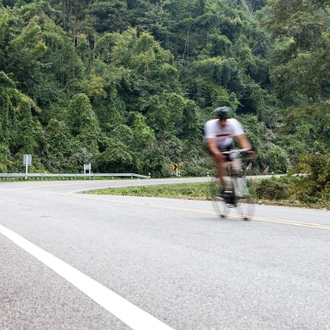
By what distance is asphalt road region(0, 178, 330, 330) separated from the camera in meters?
3.00

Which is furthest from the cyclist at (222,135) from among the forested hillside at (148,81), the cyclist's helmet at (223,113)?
the forested hillside at (148,81)

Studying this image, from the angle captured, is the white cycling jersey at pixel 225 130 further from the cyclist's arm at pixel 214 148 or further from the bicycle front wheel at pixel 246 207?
the bicycle front wheel at pixel 246 207

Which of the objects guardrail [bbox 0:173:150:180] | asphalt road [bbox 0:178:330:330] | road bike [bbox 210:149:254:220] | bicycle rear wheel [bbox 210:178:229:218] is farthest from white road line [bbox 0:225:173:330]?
guardrail [bbox 0:173:150:180]

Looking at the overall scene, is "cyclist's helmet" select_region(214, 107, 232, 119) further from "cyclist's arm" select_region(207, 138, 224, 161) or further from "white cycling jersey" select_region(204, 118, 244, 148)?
"cyclist's arm" select_region(207, 138, 224, 161)

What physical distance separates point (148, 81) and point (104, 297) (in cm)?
5980

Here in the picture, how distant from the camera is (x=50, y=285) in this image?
388cm

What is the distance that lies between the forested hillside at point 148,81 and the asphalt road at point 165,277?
21.3m

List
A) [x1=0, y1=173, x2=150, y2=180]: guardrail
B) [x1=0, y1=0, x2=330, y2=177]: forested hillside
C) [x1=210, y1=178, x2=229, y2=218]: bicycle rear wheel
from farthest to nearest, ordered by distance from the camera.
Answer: [x1=0, y1=173, x2=150, y2=180]: guardrail
[x1=0, y1=0, x2=330, y2=177]: forested hillside
[x1=210, y1=178, x2=229, y2=218]: bicycle rear wheel

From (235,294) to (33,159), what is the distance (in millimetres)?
42764

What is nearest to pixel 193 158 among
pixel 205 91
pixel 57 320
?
pixel 205 91

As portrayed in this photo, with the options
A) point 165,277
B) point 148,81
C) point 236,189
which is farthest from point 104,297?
point 148,81

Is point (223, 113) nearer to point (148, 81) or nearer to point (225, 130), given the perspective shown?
point (225, 130)

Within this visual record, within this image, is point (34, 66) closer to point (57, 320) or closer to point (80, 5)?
point (80, 5)

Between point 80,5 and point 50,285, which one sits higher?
point 80,5
